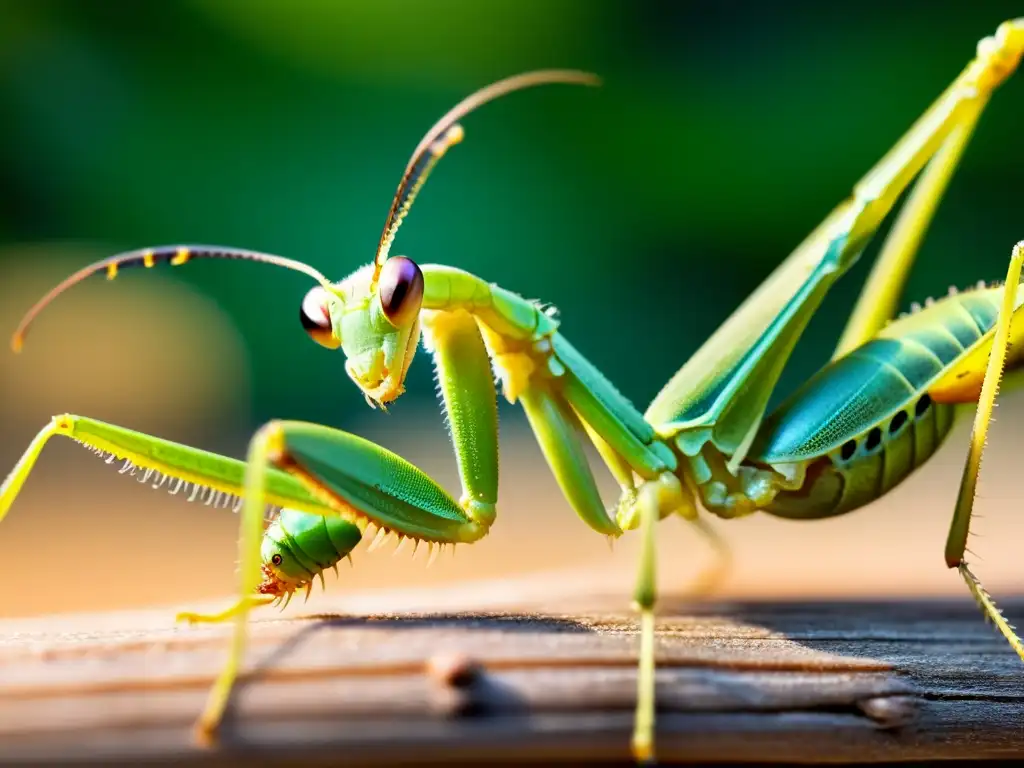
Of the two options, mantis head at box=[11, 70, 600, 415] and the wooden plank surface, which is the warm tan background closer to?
the wooden plank surface

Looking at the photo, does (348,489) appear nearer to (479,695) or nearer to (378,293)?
(378,293)

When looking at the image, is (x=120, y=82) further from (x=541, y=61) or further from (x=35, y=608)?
(x=35, y=608)

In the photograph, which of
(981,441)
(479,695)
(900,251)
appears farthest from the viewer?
(900,251)

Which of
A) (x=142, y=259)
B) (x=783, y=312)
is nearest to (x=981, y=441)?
(x=783, y=312)

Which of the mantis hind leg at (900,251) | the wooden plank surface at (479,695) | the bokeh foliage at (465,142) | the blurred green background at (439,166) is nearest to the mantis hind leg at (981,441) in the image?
the wooden plank surface at (479,695)

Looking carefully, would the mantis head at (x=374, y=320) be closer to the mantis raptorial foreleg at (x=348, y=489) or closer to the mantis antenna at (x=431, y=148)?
the mantis antenna at (x=431, y=148)

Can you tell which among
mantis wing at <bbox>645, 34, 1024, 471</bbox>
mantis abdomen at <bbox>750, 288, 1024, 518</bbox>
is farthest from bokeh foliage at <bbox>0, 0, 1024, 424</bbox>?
mantis abdomen at <bbox>750, 288, 1024, 518</bbox>
